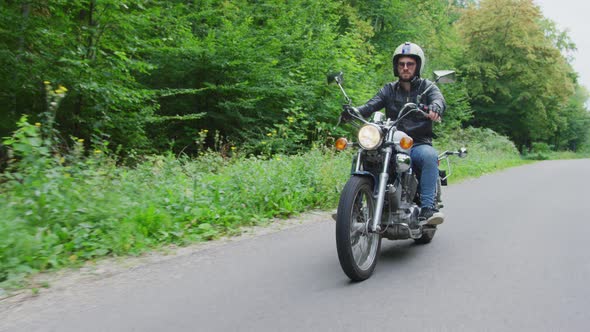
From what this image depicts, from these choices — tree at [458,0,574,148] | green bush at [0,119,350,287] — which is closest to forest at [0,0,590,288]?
green bush at [0,119,350,287]

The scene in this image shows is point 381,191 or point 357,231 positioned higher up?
point 381,191

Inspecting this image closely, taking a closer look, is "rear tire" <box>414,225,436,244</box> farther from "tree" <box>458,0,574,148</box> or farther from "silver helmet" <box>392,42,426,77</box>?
"tree" <box>458,0,574,148</box>

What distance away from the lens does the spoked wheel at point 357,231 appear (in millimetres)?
3629

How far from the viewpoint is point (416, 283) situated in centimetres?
390

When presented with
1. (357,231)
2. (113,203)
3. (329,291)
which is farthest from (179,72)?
(329,291)

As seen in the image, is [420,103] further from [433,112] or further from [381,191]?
[381,191]

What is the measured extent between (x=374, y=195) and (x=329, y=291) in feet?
3.04

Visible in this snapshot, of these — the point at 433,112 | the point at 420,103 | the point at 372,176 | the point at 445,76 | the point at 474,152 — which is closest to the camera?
the point at 372,176

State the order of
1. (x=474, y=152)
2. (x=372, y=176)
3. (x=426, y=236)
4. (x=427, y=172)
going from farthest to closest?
1. (x=474, y=152)
2. (x=426, y=236)
3. (x=427, y=172)
4. (x=372, y=176)

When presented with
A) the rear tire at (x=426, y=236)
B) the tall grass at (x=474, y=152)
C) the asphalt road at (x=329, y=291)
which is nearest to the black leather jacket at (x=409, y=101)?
the rear tire at (x=426, y=236)

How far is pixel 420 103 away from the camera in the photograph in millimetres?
4637

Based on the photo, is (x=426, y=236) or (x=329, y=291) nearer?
(x=329, y=291)

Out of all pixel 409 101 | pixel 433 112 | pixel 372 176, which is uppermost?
pixel 409 101

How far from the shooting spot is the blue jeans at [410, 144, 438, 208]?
476 centimetres
